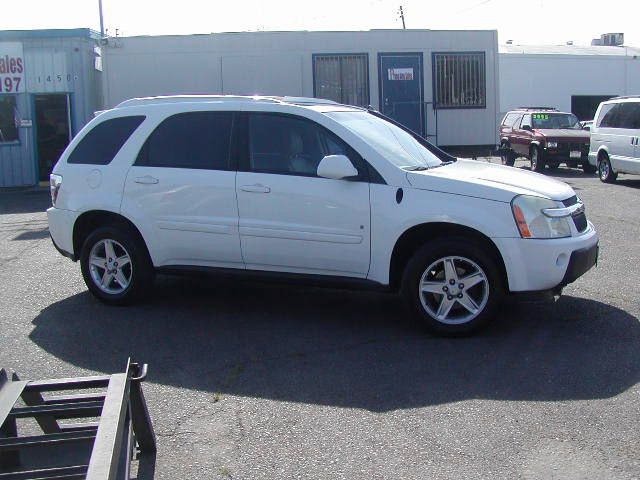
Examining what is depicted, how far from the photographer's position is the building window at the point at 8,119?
20188mm

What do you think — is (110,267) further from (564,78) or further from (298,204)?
(564,78)

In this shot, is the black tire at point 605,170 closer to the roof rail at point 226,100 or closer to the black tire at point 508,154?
the black tire at point 508,154

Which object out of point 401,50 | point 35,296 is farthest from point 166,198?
point 401,50

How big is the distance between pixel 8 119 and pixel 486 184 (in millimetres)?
16559

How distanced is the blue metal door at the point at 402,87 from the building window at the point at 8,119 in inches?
347

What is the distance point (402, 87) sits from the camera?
2017cm

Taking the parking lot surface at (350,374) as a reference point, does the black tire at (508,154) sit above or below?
above

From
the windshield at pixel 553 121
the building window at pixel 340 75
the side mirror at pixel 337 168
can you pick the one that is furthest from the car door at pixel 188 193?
the windshield at pixel 553 121

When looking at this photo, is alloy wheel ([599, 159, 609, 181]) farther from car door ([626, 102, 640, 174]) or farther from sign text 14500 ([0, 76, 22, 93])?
sign text 14500 ([0, 76, 22, 93])

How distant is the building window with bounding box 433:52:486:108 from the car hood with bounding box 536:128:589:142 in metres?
3.15

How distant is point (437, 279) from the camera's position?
6.65 meters

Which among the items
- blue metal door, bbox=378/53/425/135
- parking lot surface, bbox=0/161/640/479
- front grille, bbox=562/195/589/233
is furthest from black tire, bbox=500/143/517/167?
front grille, bbox=562/195/589/233

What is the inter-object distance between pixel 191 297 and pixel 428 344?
271 cm

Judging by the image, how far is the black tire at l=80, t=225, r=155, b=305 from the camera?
7.56 metres
